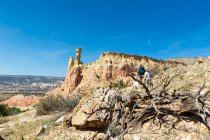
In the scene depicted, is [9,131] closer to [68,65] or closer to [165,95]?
[165,95]

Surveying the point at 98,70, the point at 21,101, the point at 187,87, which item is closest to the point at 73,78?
the point at 98,70

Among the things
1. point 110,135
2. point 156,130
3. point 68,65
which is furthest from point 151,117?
point 68,65

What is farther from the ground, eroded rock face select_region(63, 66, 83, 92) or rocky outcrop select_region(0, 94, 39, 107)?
eroded rock face select_region(63, 66, 83, 92)

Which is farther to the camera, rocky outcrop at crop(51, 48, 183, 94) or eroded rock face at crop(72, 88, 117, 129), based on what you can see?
rocky outcrop at crop(51, 48, 183, 94)

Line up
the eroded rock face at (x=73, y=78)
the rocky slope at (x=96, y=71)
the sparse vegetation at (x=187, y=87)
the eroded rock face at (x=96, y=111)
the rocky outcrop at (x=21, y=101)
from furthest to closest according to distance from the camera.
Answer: the eroded rock face at (x=73, y=78) → the rocky slope at (x=96, y=71) → the rocky outcrop at (x=21, y=101) → the sparse vegetation at (x=187, y=87) → the eroded rock face at (x=96, y=111)

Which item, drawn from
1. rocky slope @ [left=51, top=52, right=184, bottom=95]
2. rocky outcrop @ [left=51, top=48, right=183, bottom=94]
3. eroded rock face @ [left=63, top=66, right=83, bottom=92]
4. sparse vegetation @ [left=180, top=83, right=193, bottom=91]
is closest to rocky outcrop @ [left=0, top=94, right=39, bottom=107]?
rocky slope @ [left=51, top=52, right=184, bottom=95]

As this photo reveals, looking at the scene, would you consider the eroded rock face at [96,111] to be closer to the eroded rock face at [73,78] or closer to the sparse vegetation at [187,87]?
the sparse vegetation at [187,87]

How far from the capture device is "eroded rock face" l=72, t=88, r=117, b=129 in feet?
38.4

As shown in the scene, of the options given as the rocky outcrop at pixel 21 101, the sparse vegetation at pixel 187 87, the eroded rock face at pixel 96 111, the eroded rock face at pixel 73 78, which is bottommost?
the rocky outcrop at pixel 21 101

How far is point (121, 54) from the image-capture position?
85.2 metres

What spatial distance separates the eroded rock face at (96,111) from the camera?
11.7 metres

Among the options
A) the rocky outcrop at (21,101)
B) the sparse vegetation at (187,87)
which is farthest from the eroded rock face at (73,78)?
the sparse vegetation at (187,87)

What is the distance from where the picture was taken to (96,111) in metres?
11.8

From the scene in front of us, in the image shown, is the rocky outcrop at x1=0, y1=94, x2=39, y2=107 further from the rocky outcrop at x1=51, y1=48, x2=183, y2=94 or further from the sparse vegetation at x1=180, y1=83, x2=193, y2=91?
the sparse vegetation at x1=180, y1=83, x2=193, y2=91
